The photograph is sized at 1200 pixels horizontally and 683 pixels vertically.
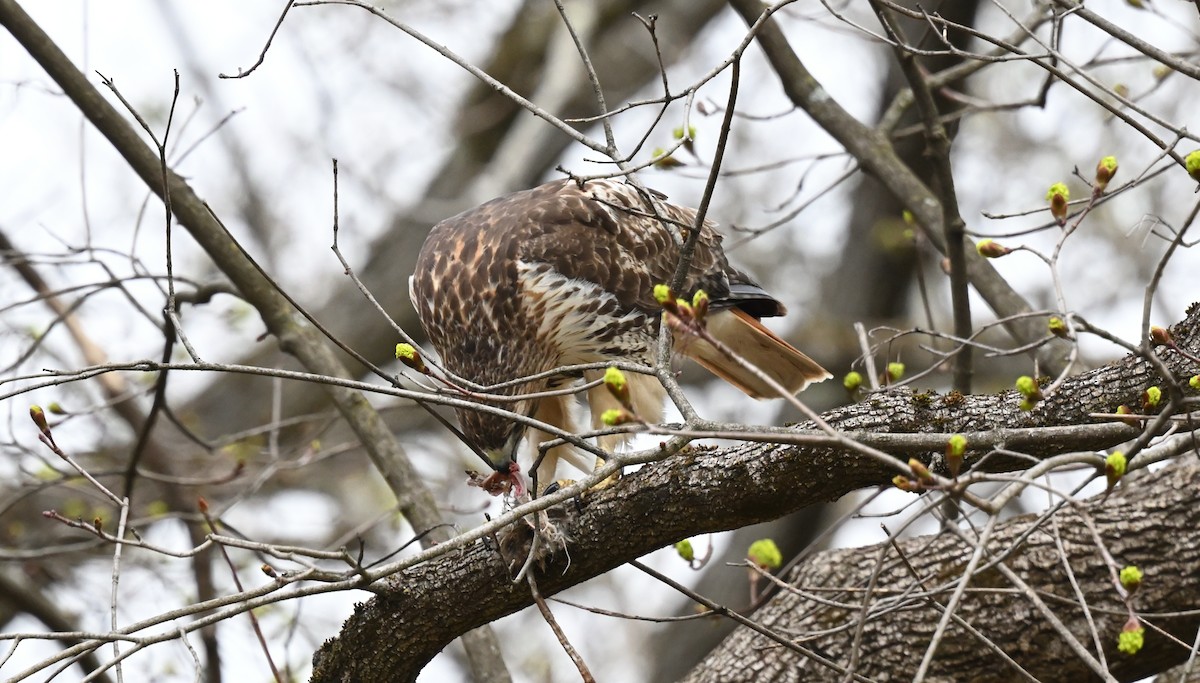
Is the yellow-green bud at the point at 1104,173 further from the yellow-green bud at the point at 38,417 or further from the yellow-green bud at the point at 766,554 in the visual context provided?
the yellow-green bud at the point at 38,417

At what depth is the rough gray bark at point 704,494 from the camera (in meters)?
2.69

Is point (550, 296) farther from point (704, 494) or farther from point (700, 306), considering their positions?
point (700, 306)

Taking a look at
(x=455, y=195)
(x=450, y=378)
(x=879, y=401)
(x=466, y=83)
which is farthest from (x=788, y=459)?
(x=466, y=83)

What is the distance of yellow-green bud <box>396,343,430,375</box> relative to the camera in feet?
8.31

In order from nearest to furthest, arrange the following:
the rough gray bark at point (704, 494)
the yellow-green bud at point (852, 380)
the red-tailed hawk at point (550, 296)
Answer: the rough gray bark at point (704, 494)
the yellow-green bud at point (852, 380)
the red-tailed hawk at point (550, 296)

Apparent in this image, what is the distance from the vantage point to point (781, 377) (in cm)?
473

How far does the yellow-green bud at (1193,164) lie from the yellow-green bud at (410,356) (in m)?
1.53

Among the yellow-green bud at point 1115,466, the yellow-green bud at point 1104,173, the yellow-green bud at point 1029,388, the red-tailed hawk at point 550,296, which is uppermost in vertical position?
the red-tailed hawk at point 550,296

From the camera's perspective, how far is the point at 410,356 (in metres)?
2.55

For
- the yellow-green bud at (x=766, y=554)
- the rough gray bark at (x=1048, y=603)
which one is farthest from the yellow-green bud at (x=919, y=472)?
the yellow-green bud at (x=766, y=554)

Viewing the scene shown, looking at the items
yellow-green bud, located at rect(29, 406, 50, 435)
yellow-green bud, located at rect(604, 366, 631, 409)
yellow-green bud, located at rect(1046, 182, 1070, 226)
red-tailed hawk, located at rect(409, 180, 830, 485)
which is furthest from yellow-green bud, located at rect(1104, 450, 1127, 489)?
yellow-green bud, located at rect(29, 406, 50, 435)

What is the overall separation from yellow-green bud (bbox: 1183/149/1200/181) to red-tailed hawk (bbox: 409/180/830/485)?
176 centimetres

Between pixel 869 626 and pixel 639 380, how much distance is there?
1196 mm

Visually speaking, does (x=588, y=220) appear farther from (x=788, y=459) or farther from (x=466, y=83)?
(x=466, y=83)
